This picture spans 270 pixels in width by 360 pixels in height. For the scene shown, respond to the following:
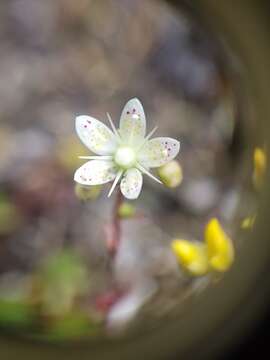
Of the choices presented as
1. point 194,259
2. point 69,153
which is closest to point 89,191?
point 194,259

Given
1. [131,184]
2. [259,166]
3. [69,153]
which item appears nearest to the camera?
[259,166]

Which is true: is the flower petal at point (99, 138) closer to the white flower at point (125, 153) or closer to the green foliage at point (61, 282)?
the white flower at point (125, 153)

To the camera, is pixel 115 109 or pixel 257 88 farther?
pixel 115 109

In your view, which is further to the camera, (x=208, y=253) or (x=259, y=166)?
(x=208, y=253)

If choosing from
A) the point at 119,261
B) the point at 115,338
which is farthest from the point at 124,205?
the point at 119,261

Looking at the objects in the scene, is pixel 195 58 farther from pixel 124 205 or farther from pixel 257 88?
pixel 257 88

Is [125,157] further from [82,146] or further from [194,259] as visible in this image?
[82,146]
